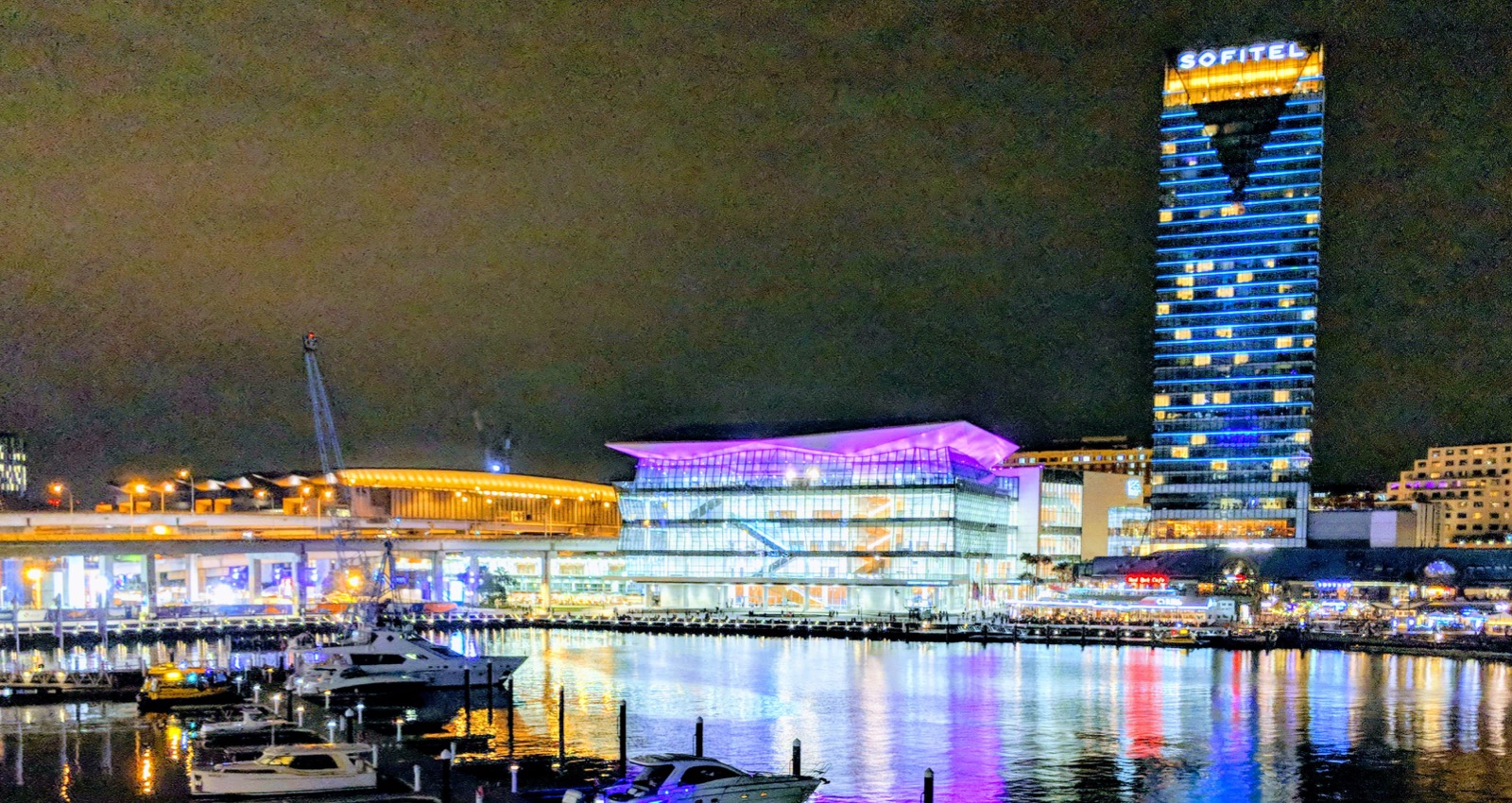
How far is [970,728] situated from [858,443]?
95385 mm

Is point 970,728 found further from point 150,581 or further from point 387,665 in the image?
point 150,581

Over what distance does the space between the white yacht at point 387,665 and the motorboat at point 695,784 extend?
1288 inches

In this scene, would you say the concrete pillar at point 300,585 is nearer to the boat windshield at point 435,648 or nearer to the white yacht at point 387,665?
the boat windshield at point 435,648

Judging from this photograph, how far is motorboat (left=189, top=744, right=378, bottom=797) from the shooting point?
44.0 metres

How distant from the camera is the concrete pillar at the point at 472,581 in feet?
547

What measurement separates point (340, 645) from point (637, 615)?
67471mm

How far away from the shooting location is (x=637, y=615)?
474ft

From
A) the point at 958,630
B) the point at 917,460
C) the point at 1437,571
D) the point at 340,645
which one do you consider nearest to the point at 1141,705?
the point at 340,645

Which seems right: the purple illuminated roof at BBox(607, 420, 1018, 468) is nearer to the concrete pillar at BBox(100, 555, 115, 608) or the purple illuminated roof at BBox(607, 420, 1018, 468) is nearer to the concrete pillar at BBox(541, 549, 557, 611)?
the concrete pillar at BBox(541, 549, 557, 611)

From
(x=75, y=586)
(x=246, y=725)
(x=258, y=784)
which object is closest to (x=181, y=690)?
(x=246, y=725)

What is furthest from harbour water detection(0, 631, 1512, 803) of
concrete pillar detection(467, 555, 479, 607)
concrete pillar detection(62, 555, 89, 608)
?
concrete pillar detection(62, 555, 89, 608)

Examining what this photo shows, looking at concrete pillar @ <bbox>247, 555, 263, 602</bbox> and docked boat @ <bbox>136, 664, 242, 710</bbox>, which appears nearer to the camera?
docked boat @ <bbox>136, 664, 242, 710</bbox>

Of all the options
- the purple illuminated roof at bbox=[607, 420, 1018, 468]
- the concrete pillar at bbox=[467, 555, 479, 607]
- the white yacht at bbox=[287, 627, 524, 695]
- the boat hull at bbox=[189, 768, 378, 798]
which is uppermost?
the purple illuminated roof at bbox=[607, 420, 1018, 468]

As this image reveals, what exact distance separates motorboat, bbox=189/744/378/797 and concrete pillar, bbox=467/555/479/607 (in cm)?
12102
